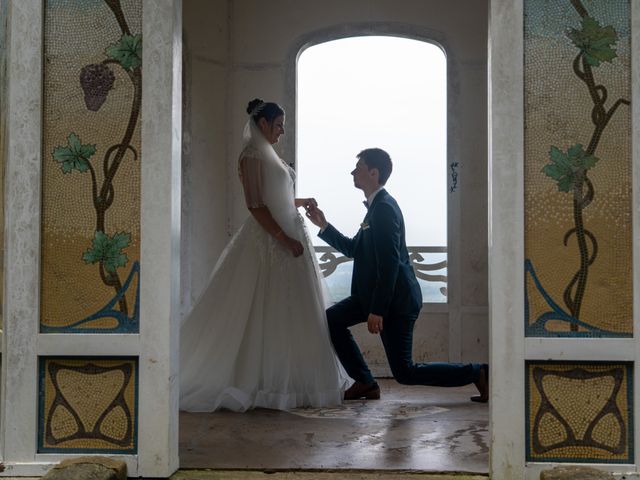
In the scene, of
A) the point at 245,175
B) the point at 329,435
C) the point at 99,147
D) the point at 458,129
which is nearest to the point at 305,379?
the point at 329,435

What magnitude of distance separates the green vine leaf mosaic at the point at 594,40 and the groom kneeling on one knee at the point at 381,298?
2.41m

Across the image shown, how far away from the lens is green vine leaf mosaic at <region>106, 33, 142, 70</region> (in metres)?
4.35

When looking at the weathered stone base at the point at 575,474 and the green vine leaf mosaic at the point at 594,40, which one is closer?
the weathered stone base at the point at 575,474

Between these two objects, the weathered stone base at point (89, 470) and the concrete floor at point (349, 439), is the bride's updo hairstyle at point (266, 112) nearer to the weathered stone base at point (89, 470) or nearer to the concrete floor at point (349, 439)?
the concrete floor at point (349, 439)

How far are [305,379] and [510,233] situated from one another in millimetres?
2597

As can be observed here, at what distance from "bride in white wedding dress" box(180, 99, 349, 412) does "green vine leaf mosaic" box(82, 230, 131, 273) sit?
2039 mm

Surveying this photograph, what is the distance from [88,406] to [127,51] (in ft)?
5.45

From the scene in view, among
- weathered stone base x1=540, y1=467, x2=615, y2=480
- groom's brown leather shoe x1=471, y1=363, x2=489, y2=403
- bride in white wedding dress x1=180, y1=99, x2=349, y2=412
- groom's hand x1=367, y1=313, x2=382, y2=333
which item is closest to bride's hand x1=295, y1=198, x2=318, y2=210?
bride in white wedding dress x1=180, y1=99, x2=349, y2=412

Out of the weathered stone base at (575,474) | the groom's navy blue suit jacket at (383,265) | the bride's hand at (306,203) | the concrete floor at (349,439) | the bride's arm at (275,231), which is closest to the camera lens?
the weathered stone base at (575,474)

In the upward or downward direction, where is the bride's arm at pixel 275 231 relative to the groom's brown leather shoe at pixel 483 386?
upward

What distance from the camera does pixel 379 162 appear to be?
6688 mm

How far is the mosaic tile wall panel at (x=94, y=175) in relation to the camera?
14.2ft

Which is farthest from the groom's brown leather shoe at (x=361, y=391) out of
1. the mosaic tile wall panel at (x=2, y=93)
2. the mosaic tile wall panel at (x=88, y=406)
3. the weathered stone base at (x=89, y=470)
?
the mosaic tile wall panel at (x=2, y=93)

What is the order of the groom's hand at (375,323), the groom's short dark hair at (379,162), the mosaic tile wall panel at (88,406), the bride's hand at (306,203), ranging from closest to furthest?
the mosaic tile wall panel at (88,406), the groom's hand at (375,323), the groom's short dark hair at (379,162), the bride's hand at (306,203)
